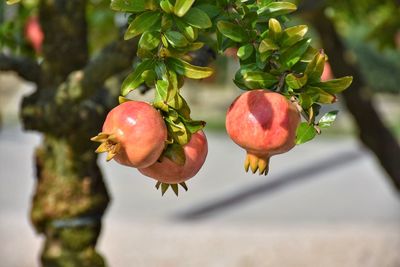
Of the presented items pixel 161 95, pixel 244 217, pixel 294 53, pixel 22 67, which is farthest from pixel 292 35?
pixel 244 217

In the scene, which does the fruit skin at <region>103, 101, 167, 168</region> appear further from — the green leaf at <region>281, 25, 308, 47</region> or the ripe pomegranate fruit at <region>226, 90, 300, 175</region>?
the green leaf at <region>281, 25, 308, 47</region>

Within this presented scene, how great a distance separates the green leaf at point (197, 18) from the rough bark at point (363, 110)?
10.4ft

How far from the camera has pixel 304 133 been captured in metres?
1.39

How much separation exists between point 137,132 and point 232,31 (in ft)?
0.91

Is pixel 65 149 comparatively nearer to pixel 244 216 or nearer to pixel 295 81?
pixel 295 81

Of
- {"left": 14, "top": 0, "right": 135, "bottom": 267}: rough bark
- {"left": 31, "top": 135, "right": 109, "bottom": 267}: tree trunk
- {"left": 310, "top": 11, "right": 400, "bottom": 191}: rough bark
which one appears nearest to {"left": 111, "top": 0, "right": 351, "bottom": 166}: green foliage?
{"left": 14, "top": 0, "right": 135, "bottom": 267}: rough bark

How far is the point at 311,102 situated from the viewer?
1.42 m

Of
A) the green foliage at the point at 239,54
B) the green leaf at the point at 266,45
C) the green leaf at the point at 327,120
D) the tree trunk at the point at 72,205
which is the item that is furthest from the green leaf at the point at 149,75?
the tree trunk at the point at 72,205

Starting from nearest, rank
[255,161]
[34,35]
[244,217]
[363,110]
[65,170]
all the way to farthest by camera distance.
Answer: [255,161]
[65,170]
[34,35]
[363,110]
[244,217]

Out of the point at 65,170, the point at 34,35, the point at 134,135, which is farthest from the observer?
the point at 34,35

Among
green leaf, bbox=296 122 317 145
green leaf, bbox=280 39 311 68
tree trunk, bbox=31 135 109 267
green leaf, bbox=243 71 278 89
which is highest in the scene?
green leaf, bbox=280 39 311 68

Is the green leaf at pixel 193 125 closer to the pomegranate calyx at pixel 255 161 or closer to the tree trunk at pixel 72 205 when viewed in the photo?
the pomegranate calyx at pixel 255 161

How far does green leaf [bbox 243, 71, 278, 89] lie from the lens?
146 cm

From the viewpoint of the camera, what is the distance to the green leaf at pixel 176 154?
1443 millimetres
